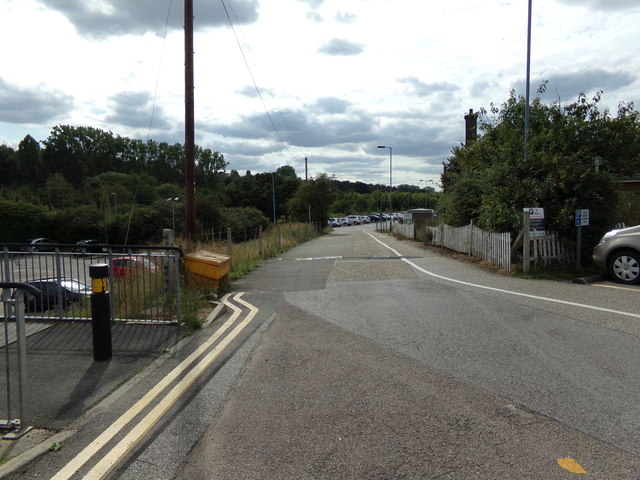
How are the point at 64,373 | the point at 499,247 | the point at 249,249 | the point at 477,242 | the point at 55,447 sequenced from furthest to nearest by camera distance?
the point at 249,249
the point at 477,242
the point at 499,247
the point at 64,373
the point at 55,447

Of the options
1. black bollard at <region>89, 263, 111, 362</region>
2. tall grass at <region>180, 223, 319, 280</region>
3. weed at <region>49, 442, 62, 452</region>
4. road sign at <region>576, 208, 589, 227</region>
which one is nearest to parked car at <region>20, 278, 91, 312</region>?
black bollard at <region>89, 263, 111, 362</region>

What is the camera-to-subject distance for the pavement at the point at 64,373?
3.78 metres

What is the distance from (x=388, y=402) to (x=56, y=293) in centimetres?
564

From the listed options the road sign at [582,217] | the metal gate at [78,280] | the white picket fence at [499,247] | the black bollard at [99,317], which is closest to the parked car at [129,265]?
the metal gate at [78,280]

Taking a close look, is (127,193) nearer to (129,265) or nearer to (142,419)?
(129,265)

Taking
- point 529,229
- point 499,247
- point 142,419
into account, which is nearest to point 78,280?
point 142,419

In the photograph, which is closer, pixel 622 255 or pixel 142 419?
pixel 142 419

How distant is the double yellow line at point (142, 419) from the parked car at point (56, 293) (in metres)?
2.47

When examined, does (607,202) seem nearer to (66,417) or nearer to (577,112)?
(577,112)

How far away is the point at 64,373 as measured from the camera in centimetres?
525

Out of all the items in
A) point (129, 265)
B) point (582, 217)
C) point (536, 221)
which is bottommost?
point (129, 265)

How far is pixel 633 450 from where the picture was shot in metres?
3.40

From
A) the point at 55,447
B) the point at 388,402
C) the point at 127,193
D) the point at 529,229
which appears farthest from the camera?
the point at 127,193

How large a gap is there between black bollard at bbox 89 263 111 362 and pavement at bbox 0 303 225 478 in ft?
0.40
